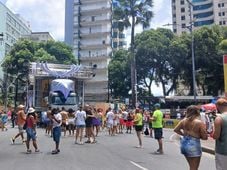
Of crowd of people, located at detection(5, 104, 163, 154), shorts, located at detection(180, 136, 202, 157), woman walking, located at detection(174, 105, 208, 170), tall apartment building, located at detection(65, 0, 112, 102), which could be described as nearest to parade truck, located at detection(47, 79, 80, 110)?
crowd of people, located at detection(5, 104, 163, 154)

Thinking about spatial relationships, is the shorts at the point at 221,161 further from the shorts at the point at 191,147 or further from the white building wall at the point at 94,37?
the white building wall at the point at 94,37

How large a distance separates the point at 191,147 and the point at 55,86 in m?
23.5

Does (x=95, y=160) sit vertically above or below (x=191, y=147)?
below

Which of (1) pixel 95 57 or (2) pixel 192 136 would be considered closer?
(2) pixel 192 136

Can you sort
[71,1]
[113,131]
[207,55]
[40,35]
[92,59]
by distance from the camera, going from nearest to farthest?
[113,131] → [207,55] → [92,59] → [71,1] → [40,35]

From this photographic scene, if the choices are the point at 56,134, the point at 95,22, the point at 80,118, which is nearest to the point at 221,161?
the point at 56,134

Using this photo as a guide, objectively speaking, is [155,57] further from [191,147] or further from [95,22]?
[191,147]

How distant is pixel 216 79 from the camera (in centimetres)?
5656

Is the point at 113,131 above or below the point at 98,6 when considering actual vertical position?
below

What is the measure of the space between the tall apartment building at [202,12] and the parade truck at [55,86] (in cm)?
6697

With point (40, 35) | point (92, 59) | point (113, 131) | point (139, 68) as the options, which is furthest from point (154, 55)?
point (40, 35)

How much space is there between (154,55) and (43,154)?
44257 mm

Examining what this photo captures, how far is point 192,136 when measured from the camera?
6703 millimetres

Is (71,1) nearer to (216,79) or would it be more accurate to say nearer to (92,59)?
(92,59)
